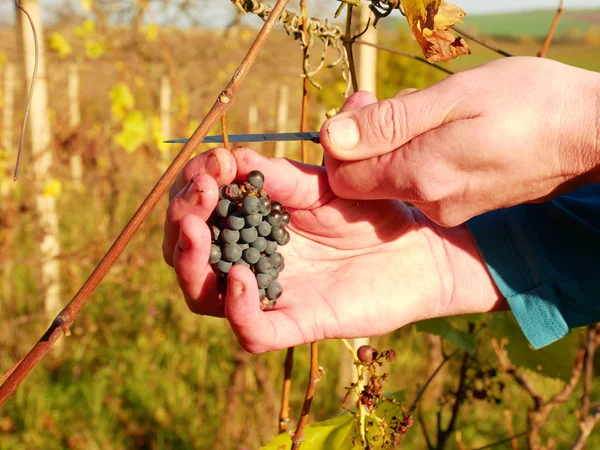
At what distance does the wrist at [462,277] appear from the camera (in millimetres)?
1382

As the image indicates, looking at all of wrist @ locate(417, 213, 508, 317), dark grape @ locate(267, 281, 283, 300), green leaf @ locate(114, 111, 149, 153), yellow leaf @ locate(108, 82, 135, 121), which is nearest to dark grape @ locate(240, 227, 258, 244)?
dark grape @ locate(267, 281, 283, 300)

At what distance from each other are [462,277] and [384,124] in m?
0.52

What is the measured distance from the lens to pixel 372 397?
1.04 metres

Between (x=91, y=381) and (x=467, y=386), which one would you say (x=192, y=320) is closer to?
(x=91, y=381)

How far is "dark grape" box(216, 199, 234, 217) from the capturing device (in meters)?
1.00

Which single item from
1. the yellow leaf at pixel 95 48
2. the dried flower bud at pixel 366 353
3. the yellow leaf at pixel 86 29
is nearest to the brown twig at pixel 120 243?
the dried flower bud at pixel 366 353

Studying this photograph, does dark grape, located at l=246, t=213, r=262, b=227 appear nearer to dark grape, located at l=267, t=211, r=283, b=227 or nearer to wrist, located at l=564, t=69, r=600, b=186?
dark grape, located at l=267, t=211, r=283, b=227

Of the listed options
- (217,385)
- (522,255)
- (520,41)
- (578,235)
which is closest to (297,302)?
(522,255)

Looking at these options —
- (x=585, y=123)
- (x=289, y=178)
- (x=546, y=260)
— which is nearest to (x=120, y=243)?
(x=289, y=178)

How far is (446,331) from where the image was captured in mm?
1678

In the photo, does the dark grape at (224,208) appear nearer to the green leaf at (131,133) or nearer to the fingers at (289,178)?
the fingers at (289,178)

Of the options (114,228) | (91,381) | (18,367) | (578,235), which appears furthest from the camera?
(114,228)

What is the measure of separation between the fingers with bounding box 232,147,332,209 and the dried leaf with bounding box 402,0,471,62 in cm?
33

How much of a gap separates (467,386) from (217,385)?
2.08 metres
